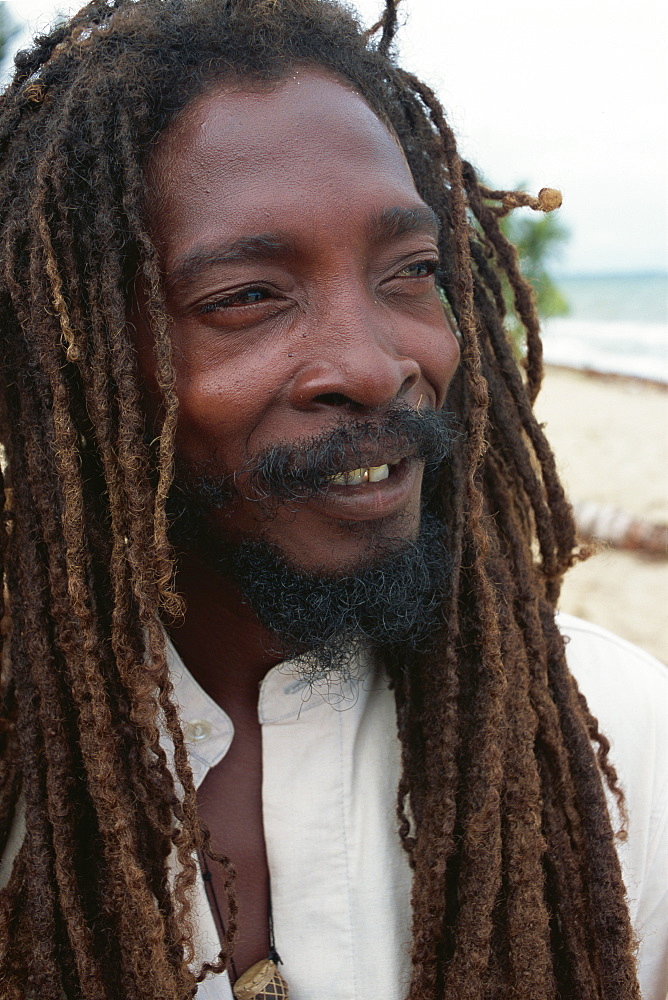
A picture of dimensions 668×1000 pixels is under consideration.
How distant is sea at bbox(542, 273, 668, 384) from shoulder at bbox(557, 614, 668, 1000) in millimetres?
7661

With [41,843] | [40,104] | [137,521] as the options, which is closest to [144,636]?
[137,521]

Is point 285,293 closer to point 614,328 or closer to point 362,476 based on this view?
point 362,476

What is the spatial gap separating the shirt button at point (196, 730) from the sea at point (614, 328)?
8218mm

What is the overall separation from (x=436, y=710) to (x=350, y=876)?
1.40 ft

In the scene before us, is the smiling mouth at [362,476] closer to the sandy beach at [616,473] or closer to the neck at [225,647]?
the neck at [225,647]

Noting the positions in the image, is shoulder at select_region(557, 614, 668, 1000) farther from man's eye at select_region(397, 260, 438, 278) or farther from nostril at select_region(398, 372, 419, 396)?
man's eye at select_region(397, 260, 438, 278)

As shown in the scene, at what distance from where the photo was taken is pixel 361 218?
1.89 meters

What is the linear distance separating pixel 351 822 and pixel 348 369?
3.46ft

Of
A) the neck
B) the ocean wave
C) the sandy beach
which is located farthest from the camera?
the ocean wave

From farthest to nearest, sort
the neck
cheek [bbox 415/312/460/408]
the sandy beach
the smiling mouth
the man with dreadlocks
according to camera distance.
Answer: the sandy beach → the neck → cheek [bbox 415/312/460/408] → the smiling mouth → the man with dreadlocks

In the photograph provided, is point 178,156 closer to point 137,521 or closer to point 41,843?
point 137,521

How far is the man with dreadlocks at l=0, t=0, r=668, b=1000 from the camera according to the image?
5.86ft

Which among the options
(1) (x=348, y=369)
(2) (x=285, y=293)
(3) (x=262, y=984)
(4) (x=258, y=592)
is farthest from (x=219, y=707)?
(2) (x=285, y=293)

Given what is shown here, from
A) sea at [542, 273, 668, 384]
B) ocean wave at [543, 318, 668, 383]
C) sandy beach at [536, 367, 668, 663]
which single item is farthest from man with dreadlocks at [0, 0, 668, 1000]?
ocean wave at [543, 318, 668, 383]
